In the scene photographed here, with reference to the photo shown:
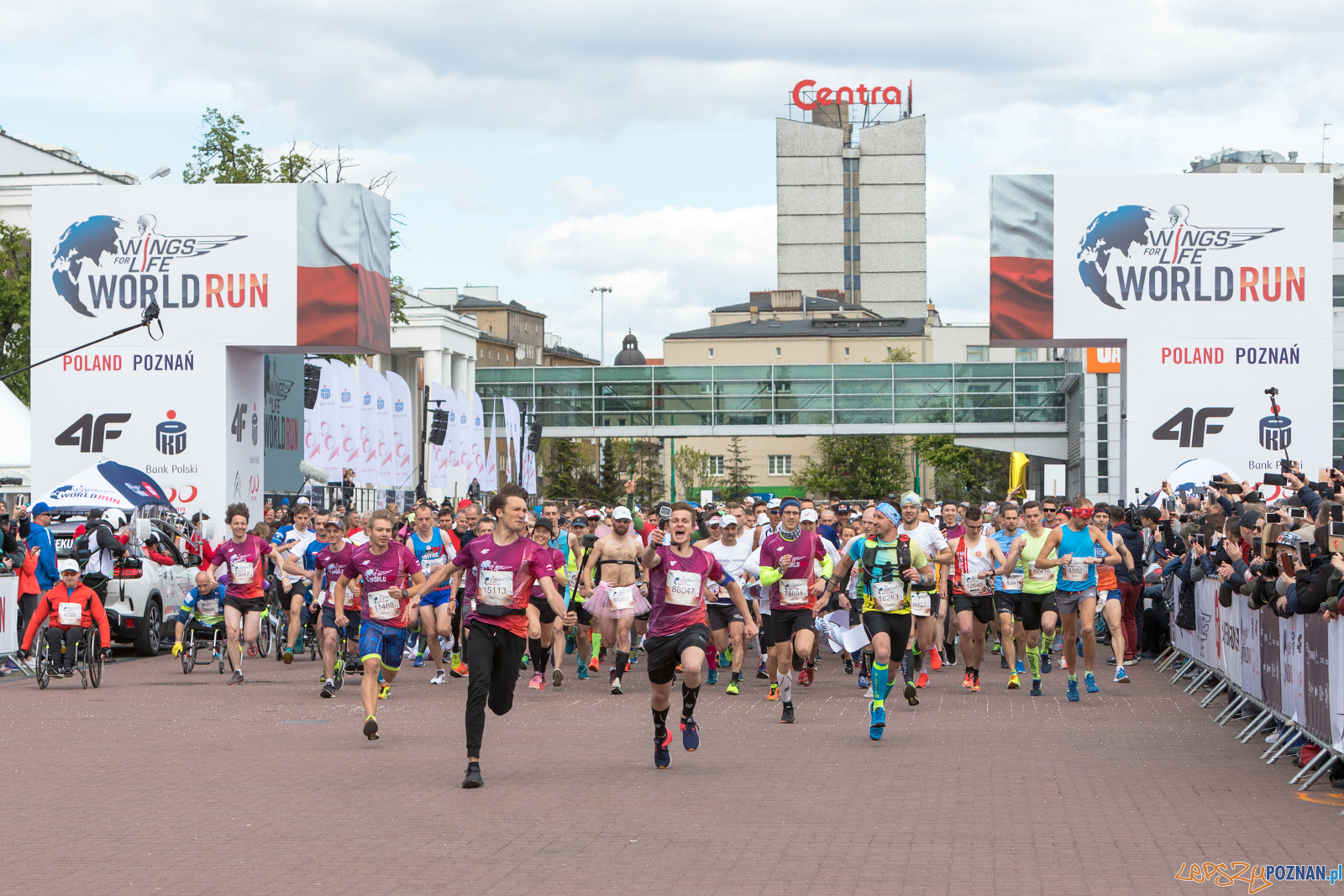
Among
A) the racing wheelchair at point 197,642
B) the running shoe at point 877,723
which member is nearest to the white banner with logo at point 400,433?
the racing wheelchair at point 197,642

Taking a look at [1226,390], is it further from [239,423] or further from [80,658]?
[80,658]

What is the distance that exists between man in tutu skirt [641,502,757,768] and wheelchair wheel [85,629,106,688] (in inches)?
335

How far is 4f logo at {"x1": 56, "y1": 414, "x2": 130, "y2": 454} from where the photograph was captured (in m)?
34.2

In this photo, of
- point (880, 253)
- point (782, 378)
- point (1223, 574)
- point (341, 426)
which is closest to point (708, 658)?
point (1223, 574)

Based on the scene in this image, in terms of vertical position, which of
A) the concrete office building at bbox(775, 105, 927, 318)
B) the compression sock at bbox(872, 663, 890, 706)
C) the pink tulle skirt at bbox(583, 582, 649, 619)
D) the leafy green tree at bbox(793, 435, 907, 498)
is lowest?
the compression sock at bbox(872, 663, 890, 706)

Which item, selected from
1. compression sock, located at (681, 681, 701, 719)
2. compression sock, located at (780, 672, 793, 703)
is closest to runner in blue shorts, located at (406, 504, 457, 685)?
compression sock, located at (780, 672, 793, 703)

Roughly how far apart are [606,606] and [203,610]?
23.1 feet

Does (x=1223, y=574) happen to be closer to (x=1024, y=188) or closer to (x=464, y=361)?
(x=1024, y=188)

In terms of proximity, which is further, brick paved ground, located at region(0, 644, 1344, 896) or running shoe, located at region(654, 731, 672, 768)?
running shoe, located at region(654, 731, 672, 768)

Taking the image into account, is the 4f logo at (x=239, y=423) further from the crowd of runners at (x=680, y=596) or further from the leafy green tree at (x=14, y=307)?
the leafy green tree at (x=14, y=307)

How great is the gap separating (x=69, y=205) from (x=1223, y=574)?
1065 inches

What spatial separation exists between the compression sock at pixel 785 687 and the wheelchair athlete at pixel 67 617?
24.9ft

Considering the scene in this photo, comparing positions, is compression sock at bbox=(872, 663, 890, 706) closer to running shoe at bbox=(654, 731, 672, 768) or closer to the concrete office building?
running shoe at bbox=(654, 731, 672, 768)

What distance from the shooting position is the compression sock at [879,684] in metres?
13.3
